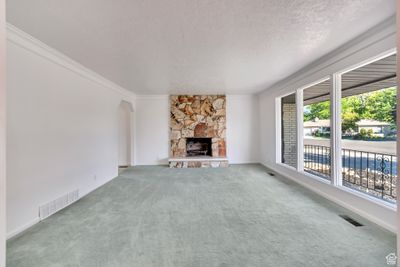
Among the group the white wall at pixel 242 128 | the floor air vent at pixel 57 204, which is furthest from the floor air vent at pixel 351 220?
the white wall at pixel 242 128

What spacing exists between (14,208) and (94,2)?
255cm

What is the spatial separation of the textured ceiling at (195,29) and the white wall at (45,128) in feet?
1.04

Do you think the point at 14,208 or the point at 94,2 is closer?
the point at 94,2

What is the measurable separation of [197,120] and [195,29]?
4.94 m

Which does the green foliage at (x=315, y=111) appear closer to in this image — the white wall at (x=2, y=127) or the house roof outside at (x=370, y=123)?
the house roof outside at (x=370, y=123)

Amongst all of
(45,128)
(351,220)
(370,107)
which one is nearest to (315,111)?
(370,107)

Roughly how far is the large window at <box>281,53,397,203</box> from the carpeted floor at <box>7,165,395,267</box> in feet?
3.07

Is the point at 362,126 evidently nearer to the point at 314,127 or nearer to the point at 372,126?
the point at 372,126

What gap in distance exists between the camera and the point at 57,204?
3238 millimetres

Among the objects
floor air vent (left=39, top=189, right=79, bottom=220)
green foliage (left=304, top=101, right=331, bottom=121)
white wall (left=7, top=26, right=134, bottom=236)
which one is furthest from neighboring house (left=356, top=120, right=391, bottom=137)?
floor air vent (left=39, top=189, right=79, bottom=220)

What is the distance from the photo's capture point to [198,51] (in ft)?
10.6

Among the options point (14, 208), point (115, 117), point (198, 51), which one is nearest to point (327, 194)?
point (198, 51)

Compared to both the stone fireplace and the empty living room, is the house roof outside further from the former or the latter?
the stone fireplace

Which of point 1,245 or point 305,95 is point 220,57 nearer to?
point 305,95
